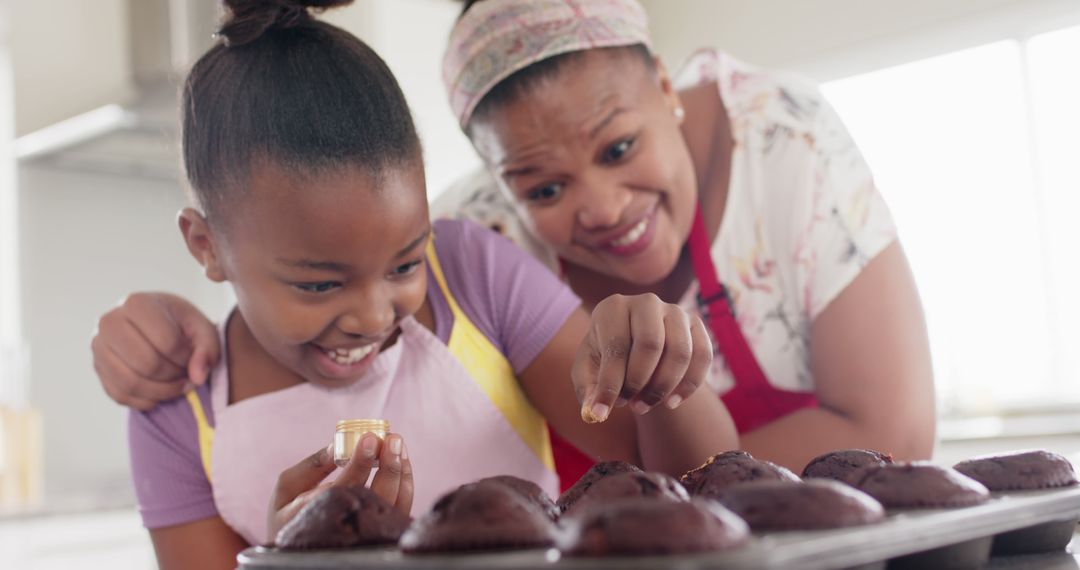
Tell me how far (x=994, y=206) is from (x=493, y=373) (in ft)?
8.23

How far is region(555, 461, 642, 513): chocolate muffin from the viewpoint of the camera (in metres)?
0.70

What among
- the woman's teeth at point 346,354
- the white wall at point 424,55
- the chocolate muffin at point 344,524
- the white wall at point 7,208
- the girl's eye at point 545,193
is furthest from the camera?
the white wall at point 7,208

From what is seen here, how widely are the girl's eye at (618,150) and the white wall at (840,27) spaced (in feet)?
7.78

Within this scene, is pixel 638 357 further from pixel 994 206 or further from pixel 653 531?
pixel 994 206

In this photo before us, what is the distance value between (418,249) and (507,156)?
1.03ft

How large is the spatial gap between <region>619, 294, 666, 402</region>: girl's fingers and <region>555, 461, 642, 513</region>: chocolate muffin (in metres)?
0.06

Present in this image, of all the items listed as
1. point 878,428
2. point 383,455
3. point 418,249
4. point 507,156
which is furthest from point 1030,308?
point 383,455

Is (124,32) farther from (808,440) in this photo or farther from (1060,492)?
(1060,492)

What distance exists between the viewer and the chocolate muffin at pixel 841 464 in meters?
0.73

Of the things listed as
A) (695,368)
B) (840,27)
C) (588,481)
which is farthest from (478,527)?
(840,27)

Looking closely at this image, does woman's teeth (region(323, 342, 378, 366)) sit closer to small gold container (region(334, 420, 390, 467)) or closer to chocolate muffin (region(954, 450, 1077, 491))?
small gold container (region(334, 420, 390, 467))

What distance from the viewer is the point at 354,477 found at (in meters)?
0.75

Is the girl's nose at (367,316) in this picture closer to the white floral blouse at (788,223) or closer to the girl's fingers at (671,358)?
the girl's fingers at (671,358)

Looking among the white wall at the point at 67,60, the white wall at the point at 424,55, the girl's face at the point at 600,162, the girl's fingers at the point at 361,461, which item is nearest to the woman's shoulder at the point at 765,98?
the girl's face at the point at 600,162
